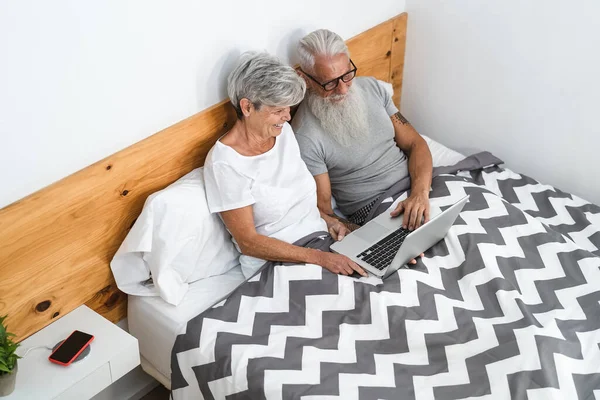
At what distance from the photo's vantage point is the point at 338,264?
2.05m

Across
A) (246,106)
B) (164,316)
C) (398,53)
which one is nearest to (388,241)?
(246,106)

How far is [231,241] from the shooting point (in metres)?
2.17

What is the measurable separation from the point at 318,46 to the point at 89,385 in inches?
50.0

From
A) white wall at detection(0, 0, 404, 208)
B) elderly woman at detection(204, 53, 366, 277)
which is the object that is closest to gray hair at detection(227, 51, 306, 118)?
elderly woman at detection(204, 53, 366, 277)

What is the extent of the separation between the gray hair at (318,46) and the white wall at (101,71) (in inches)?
5.2

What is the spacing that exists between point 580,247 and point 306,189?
0.92 m

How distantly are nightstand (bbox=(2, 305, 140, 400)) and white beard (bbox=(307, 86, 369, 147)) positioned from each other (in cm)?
99

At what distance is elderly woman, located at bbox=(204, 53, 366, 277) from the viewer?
2.03 m

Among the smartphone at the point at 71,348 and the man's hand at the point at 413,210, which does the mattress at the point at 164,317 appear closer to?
the smartphone at the point at 71,348

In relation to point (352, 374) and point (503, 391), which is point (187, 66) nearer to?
point (352, 374)

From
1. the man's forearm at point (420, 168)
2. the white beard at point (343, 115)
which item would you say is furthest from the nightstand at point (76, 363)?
the man's forearm at point (420, 168)

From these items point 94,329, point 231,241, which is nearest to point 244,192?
point 231,241

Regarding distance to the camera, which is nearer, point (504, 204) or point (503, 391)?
point (503, 391)

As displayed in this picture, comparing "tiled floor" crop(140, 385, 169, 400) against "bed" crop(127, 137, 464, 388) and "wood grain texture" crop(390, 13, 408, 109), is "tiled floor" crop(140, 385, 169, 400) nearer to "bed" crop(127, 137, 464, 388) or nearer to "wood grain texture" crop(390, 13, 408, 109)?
"bed" crop(127, 137, 464, 388)
